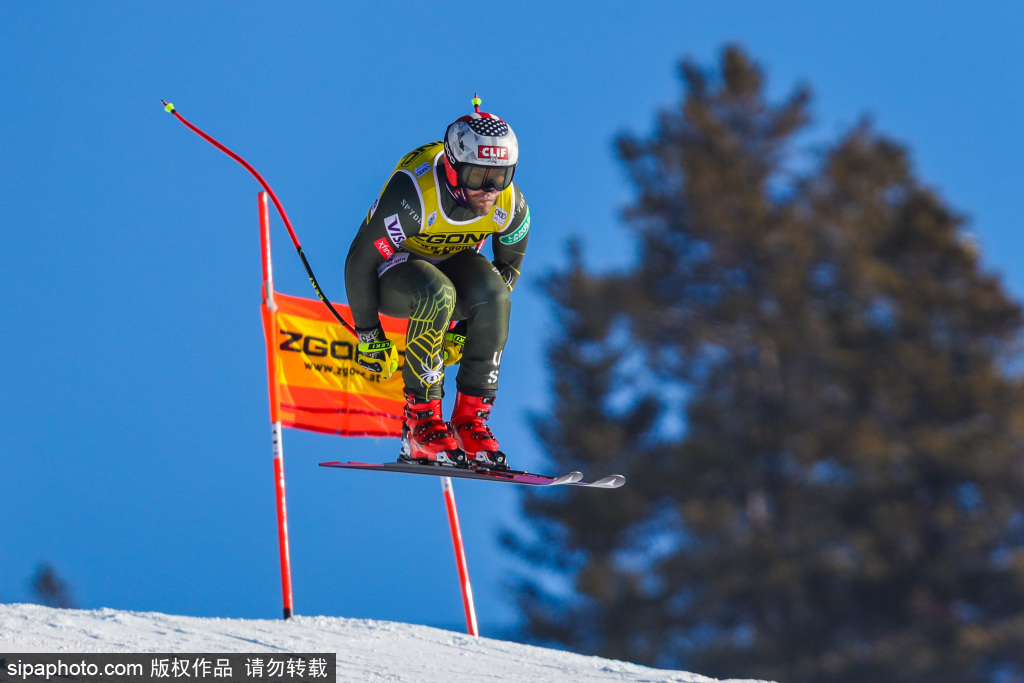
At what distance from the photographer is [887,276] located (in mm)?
26172

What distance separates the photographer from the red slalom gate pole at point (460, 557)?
33.0 feet

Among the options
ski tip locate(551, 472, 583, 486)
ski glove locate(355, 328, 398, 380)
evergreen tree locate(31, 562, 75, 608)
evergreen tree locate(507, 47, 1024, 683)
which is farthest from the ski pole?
evergreen tree locate(31, 562, 75, 608)

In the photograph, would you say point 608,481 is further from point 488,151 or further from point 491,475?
point 488,151

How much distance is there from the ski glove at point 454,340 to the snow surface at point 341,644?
6.42ft

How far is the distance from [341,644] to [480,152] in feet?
12.0

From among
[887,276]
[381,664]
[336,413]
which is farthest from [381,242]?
[887,276]

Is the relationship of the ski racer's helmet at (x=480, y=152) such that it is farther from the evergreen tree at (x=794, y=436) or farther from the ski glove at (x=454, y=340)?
the evergreen tree at (x=794, y=436)

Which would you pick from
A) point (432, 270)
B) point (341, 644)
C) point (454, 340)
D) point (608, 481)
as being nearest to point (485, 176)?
point (432, 270)

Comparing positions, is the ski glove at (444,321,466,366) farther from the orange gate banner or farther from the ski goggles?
the orange gate banner

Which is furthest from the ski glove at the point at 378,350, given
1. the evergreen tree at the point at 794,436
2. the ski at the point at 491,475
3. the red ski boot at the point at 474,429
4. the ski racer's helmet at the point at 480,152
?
the evergreen tree at the point at 794,436

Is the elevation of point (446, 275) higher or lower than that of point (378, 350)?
higher

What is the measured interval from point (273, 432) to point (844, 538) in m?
18.1

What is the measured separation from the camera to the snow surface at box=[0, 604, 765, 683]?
7129 millimetres
